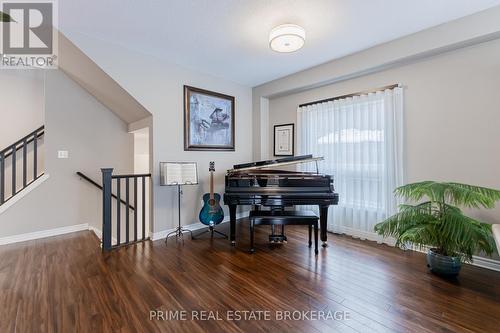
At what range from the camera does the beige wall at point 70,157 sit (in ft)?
11.2

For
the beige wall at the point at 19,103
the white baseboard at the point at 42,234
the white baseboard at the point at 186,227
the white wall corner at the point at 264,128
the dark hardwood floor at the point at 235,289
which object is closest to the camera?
the dark hardwood floor at the point at 235,289

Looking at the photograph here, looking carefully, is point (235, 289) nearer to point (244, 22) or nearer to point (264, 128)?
point (244, 22)

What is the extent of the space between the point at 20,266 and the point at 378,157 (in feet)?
15.2

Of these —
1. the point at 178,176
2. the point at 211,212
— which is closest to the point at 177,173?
the point at 178,176

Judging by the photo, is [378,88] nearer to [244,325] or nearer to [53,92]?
[244,325]

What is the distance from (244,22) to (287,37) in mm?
505

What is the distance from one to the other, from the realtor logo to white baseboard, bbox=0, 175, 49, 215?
1.85 metres

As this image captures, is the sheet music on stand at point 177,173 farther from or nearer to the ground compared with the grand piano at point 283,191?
farther from the ground

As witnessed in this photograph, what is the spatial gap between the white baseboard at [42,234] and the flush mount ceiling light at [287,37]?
4.23 meters

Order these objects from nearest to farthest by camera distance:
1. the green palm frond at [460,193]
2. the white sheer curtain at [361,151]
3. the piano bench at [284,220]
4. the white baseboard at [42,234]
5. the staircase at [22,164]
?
1. the green palm frond at [460,193]
2. the piano bench at [284,220]
3. the white sheer curtain at [361,151]
4. the white baseboard at [42,234]
5. the staircase at [22,164]

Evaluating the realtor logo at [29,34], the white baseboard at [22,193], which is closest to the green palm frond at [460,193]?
the realtor logo at [29,34]

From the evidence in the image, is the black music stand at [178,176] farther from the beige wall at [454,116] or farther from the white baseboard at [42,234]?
the beige wall at [454,116]

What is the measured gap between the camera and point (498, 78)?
2324mm

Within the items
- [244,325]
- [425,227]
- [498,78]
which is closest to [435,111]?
[498,78]
